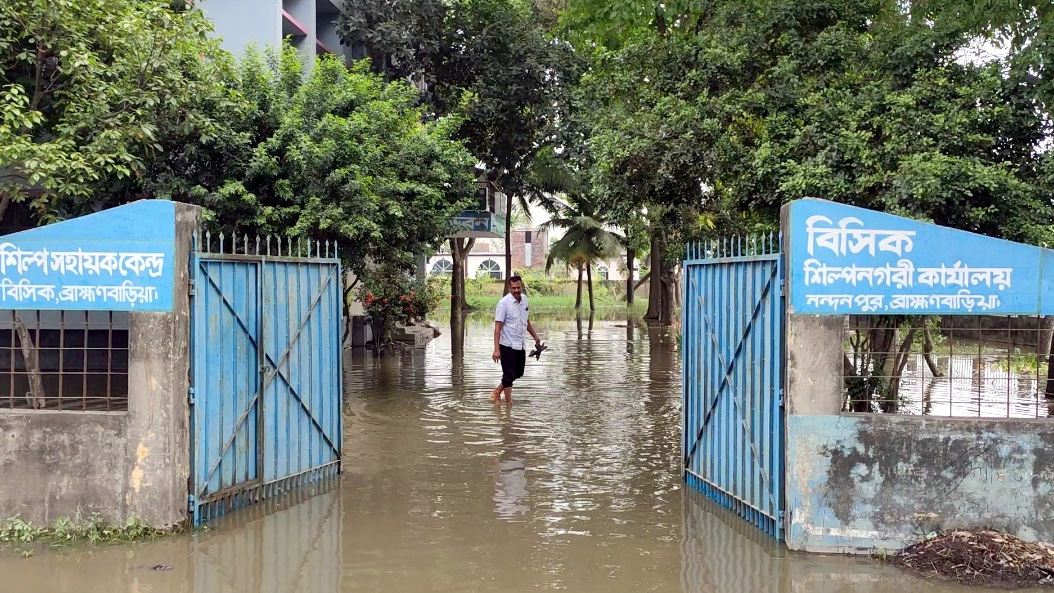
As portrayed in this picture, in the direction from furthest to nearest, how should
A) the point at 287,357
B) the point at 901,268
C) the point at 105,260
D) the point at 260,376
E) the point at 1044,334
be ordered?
1. the point at 1044,334
2. the point at 287,357
3. the point at 260,376
4. the point at 105,260
5. the point at 901,268

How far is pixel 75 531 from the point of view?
22.5 ft

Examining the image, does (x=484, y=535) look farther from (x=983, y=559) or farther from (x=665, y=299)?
(x=665, y=299)

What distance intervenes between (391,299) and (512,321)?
8.13 m

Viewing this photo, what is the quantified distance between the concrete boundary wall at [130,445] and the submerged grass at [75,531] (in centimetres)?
5

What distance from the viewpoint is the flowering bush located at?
18.5 meters

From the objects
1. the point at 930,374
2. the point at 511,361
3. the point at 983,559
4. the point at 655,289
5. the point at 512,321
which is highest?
the point at 655,289

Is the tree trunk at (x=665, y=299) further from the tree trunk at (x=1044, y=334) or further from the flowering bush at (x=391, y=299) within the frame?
the tree trunk at (x=1044, y=334)

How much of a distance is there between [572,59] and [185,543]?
17.4m

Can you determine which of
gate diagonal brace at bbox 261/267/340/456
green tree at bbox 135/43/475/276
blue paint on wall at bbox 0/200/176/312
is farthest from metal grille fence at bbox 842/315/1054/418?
green tree at bbox 135/43/475/276

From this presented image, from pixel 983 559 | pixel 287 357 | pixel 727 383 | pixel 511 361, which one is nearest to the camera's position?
pixel 983 559

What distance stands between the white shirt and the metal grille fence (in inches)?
162

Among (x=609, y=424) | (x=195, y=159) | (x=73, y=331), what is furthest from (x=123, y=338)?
(x=609, y=424)

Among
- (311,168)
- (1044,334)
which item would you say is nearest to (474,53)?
(311,168)

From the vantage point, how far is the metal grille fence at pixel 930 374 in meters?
9.02
